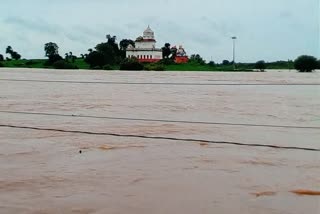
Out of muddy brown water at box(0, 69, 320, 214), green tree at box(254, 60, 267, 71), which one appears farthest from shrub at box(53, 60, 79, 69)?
muddy brown water at box(0, 69, 320, 214)

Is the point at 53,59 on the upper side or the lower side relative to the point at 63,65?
upper

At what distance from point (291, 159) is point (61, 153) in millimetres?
2077

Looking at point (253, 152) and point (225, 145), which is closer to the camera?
point (253, 152)

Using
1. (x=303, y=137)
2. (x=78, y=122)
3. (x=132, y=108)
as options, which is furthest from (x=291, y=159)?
(x=132, y=108)

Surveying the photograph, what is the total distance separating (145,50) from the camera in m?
54.7

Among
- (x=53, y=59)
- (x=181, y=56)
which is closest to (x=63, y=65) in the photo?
(x=53, y=59)

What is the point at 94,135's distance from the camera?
5801mm

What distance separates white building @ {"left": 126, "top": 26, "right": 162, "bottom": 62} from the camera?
174 ft

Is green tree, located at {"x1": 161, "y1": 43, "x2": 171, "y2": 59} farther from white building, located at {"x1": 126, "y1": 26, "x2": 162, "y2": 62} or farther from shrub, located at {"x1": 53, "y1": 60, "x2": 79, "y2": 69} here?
shrub, located at {"x1": 53, "y1": 60, "x2": 79, "y2": 69}

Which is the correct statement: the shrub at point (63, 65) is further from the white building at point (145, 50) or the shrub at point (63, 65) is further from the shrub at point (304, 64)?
the shrub at point (304, 64)

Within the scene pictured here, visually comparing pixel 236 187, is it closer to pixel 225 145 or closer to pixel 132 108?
pixel 225 145

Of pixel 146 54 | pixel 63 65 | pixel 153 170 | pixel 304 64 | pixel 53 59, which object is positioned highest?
pixel 146 54

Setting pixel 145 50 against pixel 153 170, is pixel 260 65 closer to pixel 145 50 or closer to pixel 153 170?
pixel 145 50

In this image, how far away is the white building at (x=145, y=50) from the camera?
174 feet
